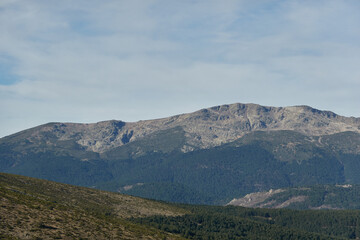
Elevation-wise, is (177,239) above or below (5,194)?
below

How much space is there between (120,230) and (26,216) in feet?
113

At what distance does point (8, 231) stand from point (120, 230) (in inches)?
1838

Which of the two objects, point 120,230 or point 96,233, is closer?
point 96,233

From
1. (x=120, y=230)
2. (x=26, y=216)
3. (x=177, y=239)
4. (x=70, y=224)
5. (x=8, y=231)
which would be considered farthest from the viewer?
(x=177, y=239)

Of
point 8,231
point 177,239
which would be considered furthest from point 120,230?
point 8,231

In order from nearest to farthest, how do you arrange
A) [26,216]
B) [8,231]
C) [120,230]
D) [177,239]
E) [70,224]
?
[8,231] < [26,216] < [70,224] < [120,230] < [177,239]

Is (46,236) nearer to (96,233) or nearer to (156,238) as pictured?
(96,233)

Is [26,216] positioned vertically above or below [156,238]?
above

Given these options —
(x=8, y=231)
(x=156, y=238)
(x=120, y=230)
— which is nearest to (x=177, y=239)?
(x=156, y=238)

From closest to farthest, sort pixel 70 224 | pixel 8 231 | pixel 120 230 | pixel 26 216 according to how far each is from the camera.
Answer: pixel 8 231 < pixel 26 216 < pixel 70 224 < pixel 120 230

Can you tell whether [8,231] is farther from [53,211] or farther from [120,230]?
[120,230]

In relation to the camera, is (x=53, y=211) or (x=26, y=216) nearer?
(x=26, y=216)

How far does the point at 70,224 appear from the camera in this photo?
5404 inches

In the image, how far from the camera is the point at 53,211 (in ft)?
476
